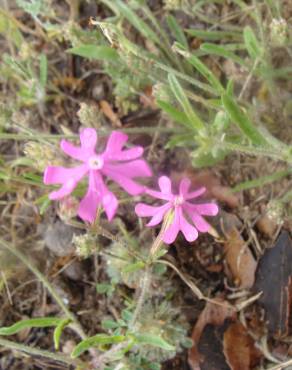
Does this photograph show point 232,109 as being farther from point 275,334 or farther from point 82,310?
point 82,310

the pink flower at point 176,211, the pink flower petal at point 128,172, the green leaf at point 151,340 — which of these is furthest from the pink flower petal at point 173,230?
the green leaf at point 151,340

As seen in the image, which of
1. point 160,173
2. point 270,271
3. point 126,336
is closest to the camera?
point 126,336

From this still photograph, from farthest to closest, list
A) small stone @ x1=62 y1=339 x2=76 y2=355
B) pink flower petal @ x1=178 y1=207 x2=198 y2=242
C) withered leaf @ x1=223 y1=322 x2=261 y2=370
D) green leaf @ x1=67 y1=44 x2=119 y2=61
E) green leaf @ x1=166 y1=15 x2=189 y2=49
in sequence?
1. green leaf @ x1=166 y1=15 x2=189 y2=49
2. small stone @ x1=62 y1=339 x2=76 y2=355
3. green leaf @ x1=67 y1=44 x2=119 y2=61
4. withered leaf @ x1=223 y1=322 x2=261 y2=370
5. pink flower petal @ x1=178 y1=207 x2=198 y2=242

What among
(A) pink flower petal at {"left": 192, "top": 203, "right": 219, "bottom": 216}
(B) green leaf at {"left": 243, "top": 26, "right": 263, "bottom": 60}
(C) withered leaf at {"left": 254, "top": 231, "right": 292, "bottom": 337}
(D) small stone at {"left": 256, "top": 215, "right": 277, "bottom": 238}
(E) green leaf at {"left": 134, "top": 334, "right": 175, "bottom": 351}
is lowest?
(C) withered leaf at {"left": 254, "top": 231, "right": 292, "bottom": 337}

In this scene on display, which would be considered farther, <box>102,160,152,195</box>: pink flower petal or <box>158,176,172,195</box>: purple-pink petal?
<box>158,176,172,195</box>: purple-pink petal

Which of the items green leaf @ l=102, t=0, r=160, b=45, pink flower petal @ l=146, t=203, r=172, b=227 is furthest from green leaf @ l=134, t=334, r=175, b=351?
green leaf @ l=102, t=0, r=160, b=45

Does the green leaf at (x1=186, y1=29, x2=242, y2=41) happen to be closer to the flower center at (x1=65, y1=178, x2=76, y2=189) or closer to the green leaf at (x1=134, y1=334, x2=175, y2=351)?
the flower center at (x1=65, y1=178, x2=76, y2=189)

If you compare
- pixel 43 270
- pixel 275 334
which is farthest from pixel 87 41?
pixel 275 334
